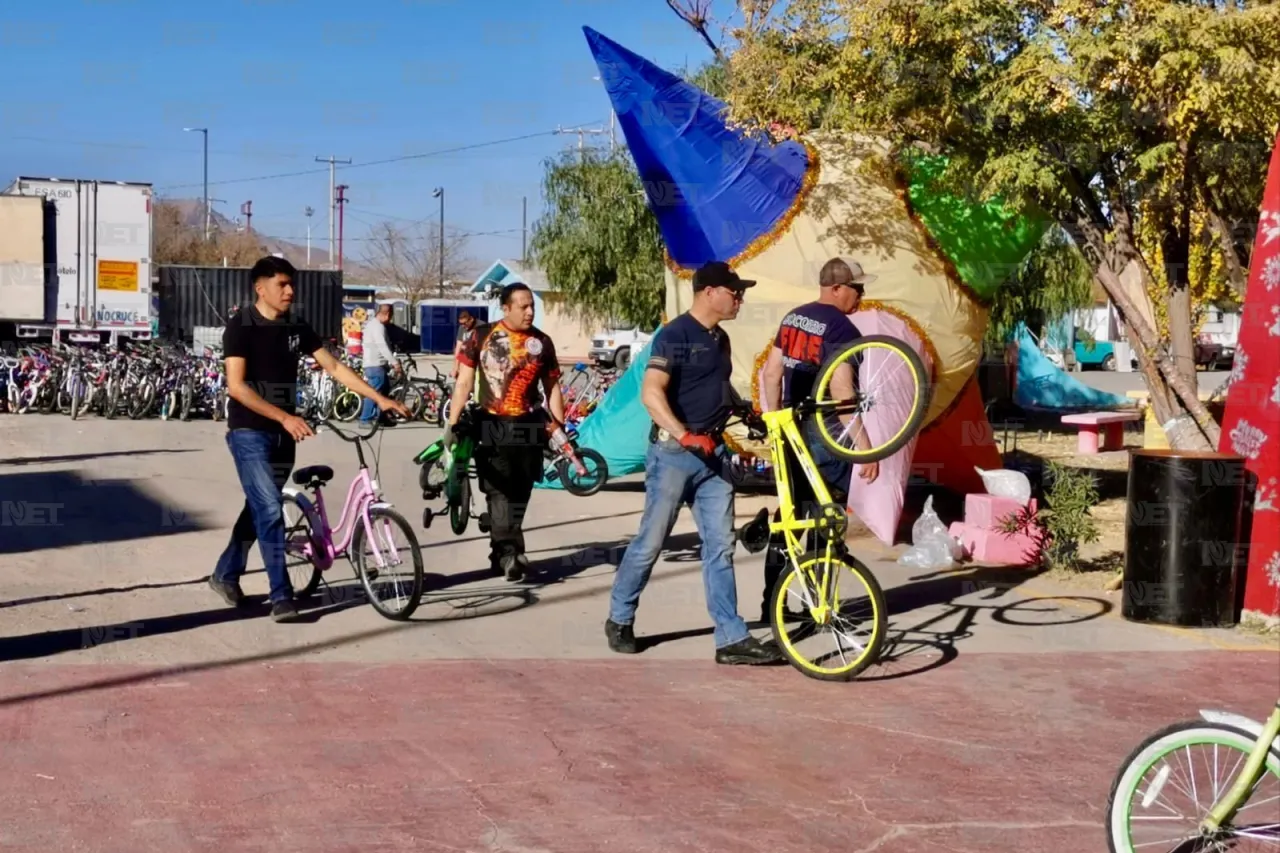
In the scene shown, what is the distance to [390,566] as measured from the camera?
7.98 metres

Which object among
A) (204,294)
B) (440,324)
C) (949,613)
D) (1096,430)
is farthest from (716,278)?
(440,324)

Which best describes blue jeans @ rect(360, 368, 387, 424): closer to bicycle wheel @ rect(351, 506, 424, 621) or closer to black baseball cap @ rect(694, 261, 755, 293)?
bicycle wheel @ rect(351, 506, 424, 621)

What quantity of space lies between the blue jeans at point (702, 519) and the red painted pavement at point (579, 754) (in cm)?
33

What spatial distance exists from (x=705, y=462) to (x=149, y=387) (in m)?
16.6

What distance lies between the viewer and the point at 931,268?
38.0 feet

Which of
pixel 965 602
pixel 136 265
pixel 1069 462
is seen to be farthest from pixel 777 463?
pixel 136 265

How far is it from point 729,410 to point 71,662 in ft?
11.4

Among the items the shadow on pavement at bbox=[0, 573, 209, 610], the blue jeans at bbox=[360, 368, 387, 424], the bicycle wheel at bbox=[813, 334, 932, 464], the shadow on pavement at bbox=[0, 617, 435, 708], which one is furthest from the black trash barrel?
the blue jeans at bbox=[360, 368, 387, 424]

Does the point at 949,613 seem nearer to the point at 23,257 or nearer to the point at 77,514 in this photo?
the point at 77,514

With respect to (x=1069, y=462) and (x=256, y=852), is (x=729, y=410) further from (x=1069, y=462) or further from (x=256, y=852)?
(x=1069, y=462)

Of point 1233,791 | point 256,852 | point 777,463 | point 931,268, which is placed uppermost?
point 931,268

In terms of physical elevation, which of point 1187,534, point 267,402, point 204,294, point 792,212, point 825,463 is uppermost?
point 792,212

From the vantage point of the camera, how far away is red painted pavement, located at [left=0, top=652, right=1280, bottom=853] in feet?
15.8

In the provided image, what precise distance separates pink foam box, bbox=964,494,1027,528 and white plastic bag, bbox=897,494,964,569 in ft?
0.85
